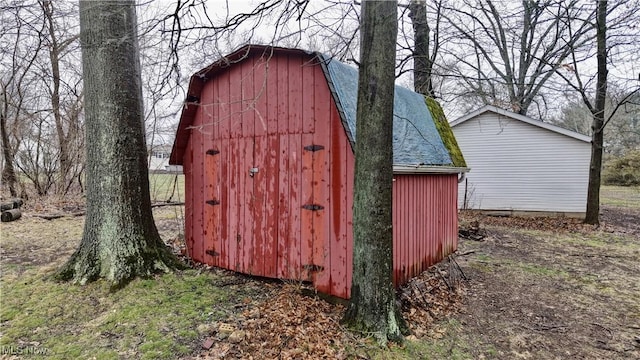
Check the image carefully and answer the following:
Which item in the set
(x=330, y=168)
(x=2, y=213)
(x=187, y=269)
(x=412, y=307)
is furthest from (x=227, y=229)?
(x=2, y=213)

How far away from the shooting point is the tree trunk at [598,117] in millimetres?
10641

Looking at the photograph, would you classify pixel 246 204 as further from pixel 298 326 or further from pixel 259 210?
pixel 298 326

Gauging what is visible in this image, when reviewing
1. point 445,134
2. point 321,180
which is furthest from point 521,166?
point 321,180

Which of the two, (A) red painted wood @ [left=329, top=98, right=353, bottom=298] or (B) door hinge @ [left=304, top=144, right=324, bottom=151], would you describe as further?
(B) door hinge @ [left=304, top=144, right=324, bottom=151]

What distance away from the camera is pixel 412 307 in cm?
446

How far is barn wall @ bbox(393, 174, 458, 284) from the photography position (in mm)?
4810

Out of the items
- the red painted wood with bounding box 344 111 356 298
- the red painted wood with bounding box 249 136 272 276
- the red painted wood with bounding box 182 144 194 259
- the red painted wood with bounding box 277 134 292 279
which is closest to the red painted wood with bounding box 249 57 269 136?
the red painted wood with bounding box 249 136 272 276

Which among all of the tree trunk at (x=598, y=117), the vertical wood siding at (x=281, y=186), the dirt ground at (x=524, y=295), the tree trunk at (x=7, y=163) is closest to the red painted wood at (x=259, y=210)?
the vertical wood siding at (x=281, y=186)

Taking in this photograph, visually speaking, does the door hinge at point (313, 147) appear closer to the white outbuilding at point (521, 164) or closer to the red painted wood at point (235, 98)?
the red painted wood at point (235, 98)

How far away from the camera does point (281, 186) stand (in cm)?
487

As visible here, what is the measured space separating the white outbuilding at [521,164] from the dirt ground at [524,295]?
299 centimetres

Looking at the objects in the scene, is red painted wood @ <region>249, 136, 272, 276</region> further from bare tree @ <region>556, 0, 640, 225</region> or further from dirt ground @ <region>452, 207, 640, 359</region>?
bare tree @ <region>556, 0, 640, 225</region>

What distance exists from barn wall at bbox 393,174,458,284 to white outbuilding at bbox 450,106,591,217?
6.12 m

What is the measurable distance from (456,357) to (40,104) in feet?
49.5
